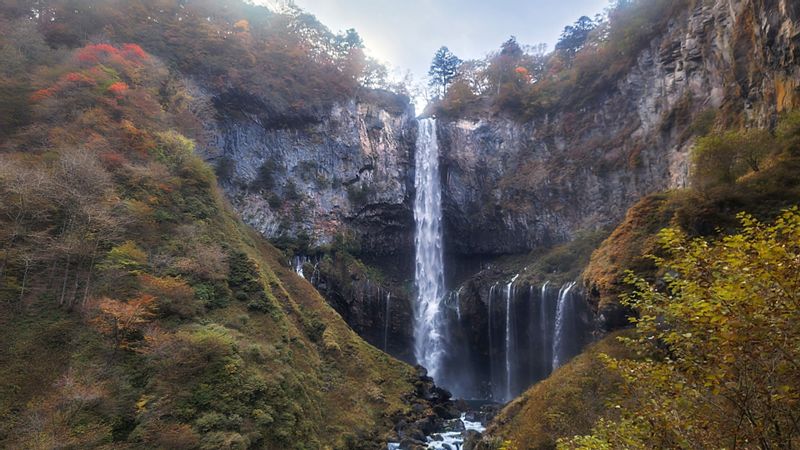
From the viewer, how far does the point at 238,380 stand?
1469cm

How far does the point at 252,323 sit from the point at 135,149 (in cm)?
1187

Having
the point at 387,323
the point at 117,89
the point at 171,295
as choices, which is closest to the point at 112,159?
the point at 117,89

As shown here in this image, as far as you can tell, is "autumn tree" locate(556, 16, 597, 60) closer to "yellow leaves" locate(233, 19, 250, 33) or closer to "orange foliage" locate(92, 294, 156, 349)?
"yellow leaves" locate(233, 19, 250, 33)

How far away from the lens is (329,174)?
39.2 m

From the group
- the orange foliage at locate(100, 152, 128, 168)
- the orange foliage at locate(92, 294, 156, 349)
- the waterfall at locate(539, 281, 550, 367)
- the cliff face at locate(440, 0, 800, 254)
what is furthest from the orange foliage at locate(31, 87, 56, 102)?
the waterfall at locate(539, 281, 550, 367)

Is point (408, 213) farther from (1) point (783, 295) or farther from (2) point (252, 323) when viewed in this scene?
(1) point (783, 295)

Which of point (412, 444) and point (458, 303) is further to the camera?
point (458, 303)

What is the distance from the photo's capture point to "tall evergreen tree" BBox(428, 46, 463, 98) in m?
60.1

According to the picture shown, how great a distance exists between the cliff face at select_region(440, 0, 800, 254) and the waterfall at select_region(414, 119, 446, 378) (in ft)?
4.40

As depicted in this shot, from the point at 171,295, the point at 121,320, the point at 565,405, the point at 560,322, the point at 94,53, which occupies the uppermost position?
the point at 94,53

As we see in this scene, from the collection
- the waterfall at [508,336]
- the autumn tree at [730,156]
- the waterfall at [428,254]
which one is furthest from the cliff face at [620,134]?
the waterfall at [508,336]

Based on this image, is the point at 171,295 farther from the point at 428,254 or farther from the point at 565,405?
the point at 428,254

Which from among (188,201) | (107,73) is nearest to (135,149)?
(188,201)

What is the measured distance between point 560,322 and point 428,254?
16.0 meters
